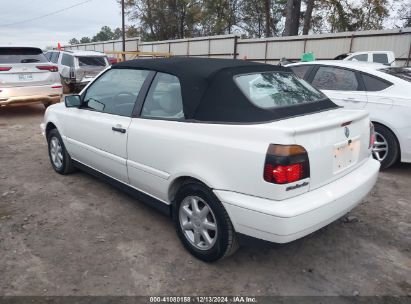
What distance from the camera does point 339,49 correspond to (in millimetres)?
18188

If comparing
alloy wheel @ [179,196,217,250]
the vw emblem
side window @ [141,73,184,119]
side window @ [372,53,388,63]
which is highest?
side window @ [372,53,388,63]

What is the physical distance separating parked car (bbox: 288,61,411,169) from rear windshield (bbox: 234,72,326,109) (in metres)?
2.10

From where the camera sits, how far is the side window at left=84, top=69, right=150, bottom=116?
3.60m

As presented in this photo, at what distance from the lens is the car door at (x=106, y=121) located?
359 cm

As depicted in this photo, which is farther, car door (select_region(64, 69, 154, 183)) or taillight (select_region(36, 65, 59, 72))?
taillight (select_region(36, 65, 59, 72))

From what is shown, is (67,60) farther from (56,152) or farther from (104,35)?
(104,35)

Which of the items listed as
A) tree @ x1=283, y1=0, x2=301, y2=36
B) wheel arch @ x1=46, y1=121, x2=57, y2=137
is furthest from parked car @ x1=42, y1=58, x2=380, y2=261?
tree @ x1=283, y1=0, x2=301, y2=36

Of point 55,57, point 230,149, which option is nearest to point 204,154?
point 230,149

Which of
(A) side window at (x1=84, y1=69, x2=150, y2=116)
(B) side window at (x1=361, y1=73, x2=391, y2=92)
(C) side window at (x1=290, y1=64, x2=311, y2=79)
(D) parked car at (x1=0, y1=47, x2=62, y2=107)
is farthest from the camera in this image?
(D) parked car at (x1=0, y1=47, x2=62, y2=107)

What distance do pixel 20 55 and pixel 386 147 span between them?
26.6 ft

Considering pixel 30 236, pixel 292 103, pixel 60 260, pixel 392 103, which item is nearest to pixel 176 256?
pixel 60 260

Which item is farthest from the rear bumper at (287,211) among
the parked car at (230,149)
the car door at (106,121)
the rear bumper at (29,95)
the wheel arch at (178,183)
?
the rear bumper at (29,95)

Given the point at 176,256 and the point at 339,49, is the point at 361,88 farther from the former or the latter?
the point at 339,49

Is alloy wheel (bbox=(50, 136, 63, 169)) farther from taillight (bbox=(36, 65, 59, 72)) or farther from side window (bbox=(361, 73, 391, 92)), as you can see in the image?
taillight (bbox=(36, 65, 59, 72))
